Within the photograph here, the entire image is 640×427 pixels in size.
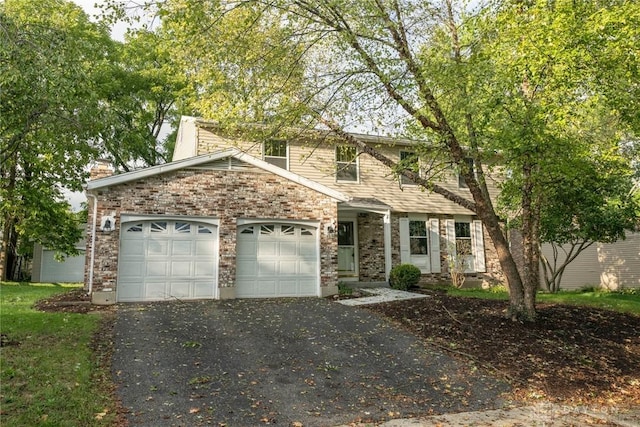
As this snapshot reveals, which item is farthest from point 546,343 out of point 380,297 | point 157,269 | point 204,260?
point 157,269

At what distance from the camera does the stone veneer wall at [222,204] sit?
37.6 feet

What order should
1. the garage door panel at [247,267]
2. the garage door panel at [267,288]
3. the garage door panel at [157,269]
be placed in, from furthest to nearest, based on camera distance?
1. the garage door panel at [267,288]
2. the garage door panel at [247,267]
3. the garage door panel at [157,269]

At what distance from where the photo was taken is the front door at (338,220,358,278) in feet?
53.8

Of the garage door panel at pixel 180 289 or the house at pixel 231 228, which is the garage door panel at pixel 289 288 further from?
the garage door panel at pixel 180 289

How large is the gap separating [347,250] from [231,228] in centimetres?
537

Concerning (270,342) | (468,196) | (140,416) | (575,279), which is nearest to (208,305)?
(270,342)

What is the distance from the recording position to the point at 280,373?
21.6 feet

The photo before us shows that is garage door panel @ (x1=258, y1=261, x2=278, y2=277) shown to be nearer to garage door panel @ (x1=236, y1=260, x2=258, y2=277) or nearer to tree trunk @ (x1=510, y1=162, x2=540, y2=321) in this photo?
garage door panel @ (x1=236, y1=260, x2=258, y2=277)

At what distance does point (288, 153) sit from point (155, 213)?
5.82m

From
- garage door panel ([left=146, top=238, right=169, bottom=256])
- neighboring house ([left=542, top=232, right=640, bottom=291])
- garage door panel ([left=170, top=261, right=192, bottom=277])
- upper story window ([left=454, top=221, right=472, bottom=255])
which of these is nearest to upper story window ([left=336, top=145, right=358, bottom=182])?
upper story window ([left=454, top=221, right=472, bottom=255])

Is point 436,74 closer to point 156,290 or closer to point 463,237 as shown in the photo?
point 156,290

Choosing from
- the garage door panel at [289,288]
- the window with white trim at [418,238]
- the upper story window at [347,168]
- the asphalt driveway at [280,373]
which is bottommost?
the asphalt driveway at [280,373]

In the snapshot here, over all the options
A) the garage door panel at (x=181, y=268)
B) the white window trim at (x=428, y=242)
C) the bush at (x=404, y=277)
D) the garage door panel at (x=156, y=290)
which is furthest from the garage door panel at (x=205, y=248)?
the white window trim at (x=428, y=242)

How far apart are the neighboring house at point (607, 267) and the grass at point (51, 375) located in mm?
19460
